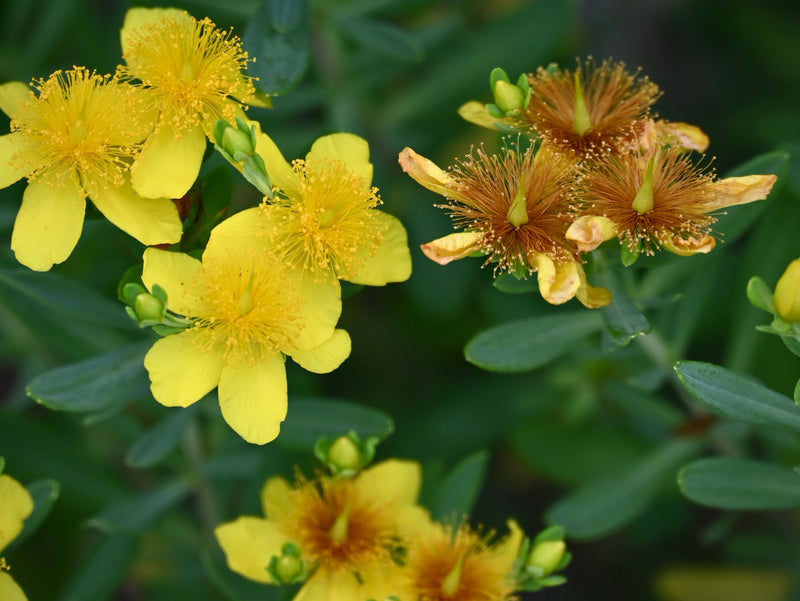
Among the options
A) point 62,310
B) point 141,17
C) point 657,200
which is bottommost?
point 62,310

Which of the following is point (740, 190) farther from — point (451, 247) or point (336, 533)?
point (336, 533)

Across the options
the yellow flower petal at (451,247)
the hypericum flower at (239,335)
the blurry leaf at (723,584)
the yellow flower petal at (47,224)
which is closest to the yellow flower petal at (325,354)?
the hypericum flower at (239,335)

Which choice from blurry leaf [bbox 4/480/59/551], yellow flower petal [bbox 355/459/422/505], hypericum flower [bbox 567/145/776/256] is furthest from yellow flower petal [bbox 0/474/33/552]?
hypericum flower [bbox 567/145/776/256]

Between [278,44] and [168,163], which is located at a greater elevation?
[278,44]

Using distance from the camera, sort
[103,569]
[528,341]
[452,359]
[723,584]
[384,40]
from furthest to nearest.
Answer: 1. [452,359]
2. [723,584]
3. [384,40]
4. [103,569]
5. [528,341]

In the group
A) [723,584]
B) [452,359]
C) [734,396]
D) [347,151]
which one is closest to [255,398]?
[347,151]

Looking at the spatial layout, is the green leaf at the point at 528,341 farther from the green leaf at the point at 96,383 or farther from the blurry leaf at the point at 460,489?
the green leaf at the point at 96,383

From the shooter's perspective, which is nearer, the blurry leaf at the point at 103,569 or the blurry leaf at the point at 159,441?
the blurry leaf at the point at 159,441

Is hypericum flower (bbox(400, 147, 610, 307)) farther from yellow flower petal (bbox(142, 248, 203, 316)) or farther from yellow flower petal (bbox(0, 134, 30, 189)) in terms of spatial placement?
yellow flower petal (bbox(0, 134, 30, 189))
